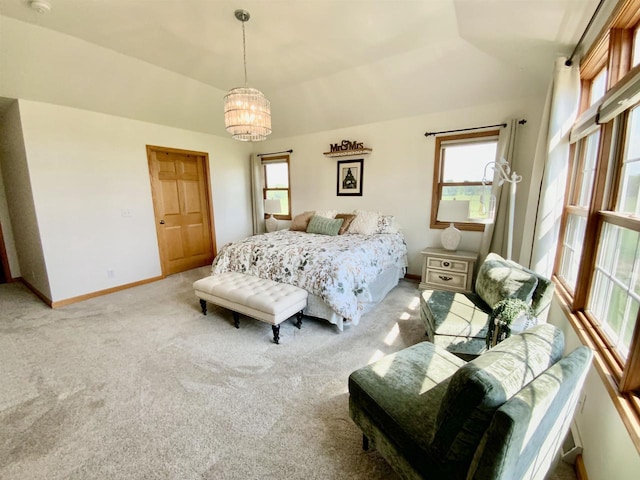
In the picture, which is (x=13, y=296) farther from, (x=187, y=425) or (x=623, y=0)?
(x=623, y=0)

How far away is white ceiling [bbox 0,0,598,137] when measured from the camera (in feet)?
7.09

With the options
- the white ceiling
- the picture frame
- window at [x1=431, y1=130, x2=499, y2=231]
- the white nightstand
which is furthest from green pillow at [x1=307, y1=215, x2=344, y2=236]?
the white ceiling

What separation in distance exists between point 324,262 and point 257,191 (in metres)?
3.40

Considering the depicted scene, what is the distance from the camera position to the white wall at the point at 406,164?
3.30 metres

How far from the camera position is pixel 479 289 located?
234 cm

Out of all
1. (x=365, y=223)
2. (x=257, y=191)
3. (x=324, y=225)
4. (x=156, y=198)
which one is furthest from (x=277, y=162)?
(x=365, y=223)

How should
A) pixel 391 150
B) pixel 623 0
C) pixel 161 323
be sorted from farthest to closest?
pixel 391 150
pixel 161 323
pixel 623 0

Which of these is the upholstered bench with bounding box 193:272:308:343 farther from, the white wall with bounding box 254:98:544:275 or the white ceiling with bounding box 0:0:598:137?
the white ceiling with bounding box 0:0:598:137

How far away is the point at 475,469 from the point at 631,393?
0.82m

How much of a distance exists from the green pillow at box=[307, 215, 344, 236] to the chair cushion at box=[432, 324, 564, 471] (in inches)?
121

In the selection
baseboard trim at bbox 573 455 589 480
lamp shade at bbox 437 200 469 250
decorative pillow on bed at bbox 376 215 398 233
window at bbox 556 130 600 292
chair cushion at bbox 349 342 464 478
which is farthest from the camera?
decorative pillow on bed at bbox 376 215 398 233

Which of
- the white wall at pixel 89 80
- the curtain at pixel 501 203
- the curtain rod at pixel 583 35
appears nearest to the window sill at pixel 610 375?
the curtain at pixel 501 203

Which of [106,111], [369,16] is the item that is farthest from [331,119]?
[106,111]

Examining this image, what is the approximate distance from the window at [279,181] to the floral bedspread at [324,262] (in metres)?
1.77
